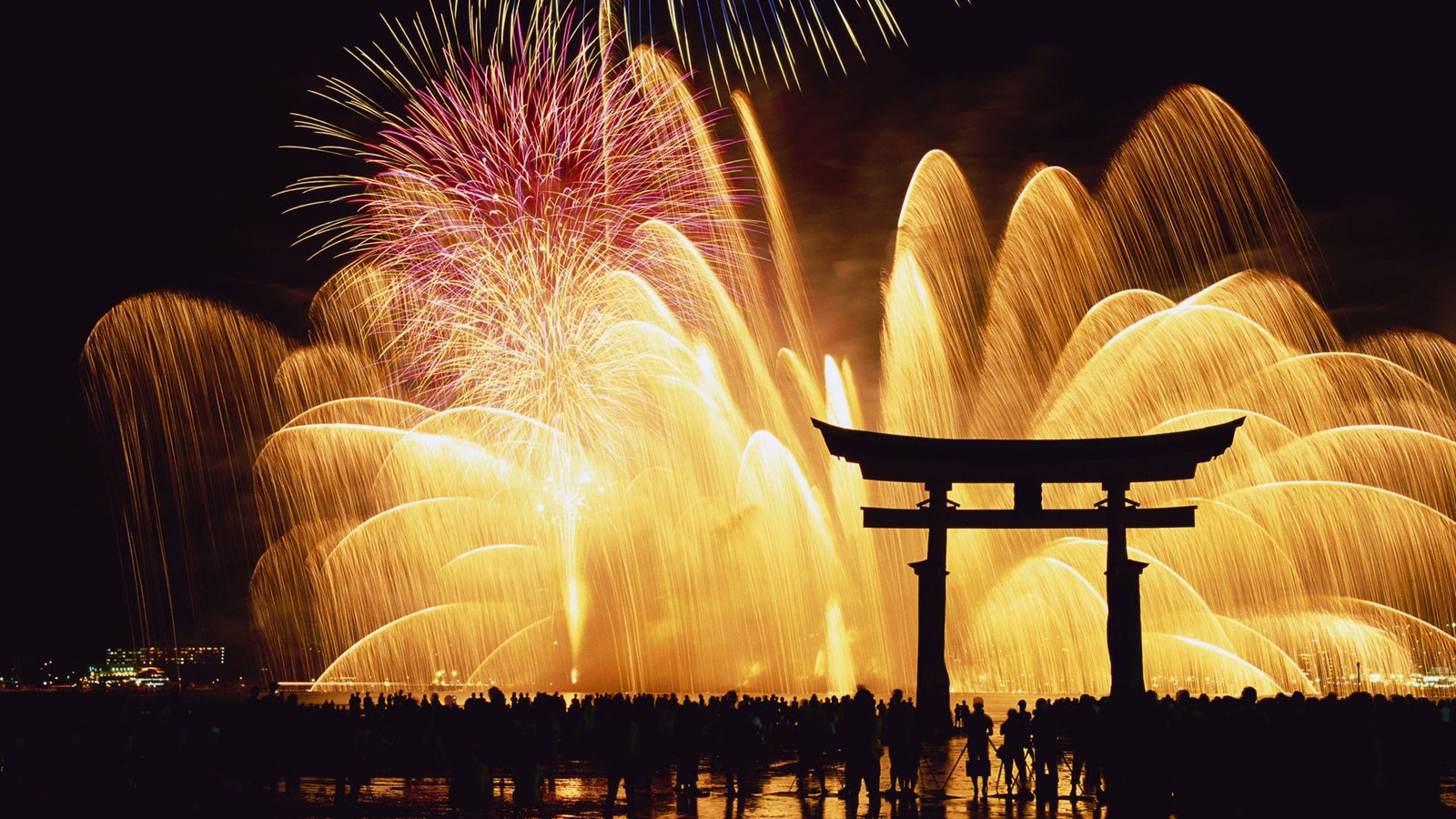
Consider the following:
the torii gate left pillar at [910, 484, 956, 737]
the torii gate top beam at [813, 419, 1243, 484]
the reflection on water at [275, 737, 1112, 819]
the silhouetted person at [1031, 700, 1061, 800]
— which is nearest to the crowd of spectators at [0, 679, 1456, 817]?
the silhouetted person at [1031, 700, 1061, 800]

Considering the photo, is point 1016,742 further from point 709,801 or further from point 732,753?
point 709,801

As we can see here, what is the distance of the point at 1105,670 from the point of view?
10588 centimetres

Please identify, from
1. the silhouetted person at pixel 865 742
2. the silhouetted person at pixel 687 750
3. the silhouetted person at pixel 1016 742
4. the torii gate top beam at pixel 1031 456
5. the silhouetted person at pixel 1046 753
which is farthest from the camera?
the torii gate top beam at pixel 1031 456

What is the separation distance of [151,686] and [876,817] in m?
187

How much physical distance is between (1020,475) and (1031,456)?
2.25 feet

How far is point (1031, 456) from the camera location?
1195 inches

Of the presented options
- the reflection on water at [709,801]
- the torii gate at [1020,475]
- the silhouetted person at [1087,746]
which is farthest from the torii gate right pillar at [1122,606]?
the silhouetted person at [1087,746]

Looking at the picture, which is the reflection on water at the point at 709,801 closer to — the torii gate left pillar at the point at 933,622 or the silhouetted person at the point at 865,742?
the silhouetted person at the point at 865,742

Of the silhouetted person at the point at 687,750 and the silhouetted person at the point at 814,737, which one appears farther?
the silhouetted person at the point at 814,737

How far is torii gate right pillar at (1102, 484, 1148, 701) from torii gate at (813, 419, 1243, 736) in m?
0.02

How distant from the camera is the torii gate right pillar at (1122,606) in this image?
97.5 feet

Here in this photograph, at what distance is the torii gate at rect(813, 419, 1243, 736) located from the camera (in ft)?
97.3

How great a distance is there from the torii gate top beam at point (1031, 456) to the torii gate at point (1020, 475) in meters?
0.02

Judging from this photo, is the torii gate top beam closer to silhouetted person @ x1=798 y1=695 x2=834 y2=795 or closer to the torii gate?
the torii gate
